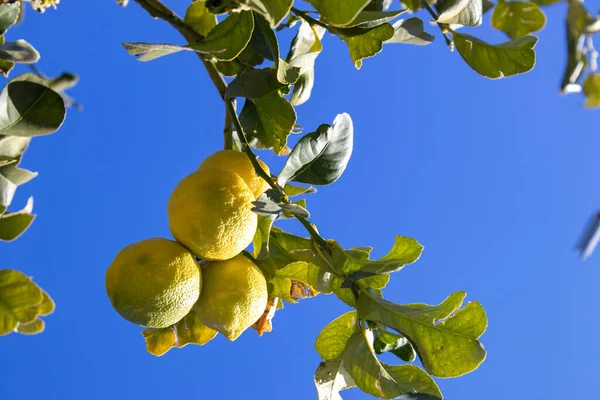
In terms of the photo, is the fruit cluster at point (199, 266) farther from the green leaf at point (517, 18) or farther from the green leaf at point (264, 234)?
the green leaf at point (517, 18)

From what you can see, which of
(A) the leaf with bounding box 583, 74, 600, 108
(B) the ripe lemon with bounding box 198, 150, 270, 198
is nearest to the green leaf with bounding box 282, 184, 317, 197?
(B) the ripe lemon with bounding box 198, 150, 270, 198

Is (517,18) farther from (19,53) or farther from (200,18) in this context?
(19,53)

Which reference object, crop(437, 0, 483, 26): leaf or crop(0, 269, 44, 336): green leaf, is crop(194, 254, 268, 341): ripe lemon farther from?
crop(437, 0, 483, 26): leaf

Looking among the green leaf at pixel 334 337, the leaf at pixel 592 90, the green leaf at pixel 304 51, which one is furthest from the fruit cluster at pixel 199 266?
the leaf at pixel 592 90

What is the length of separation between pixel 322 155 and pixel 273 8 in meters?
0.24

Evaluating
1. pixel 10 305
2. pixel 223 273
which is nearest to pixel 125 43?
pixel 223 273

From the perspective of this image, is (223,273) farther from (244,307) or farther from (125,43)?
(125,43)

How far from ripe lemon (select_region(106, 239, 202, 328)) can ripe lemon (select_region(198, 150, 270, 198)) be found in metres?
0.13

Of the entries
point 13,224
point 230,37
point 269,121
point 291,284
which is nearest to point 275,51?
point 230,37

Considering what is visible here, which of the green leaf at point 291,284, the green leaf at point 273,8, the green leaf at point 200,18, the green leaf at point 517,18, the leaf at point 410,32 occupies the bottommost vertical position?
the green leaf at point 291,284

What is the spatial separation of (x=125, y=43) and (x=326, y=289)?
0.41 m

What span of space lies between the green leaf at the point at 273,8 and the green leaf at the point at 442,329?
0.39 metres

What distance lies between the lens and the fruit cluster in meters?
0.78

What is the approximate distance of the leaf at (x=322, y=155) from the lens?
0.77 m
